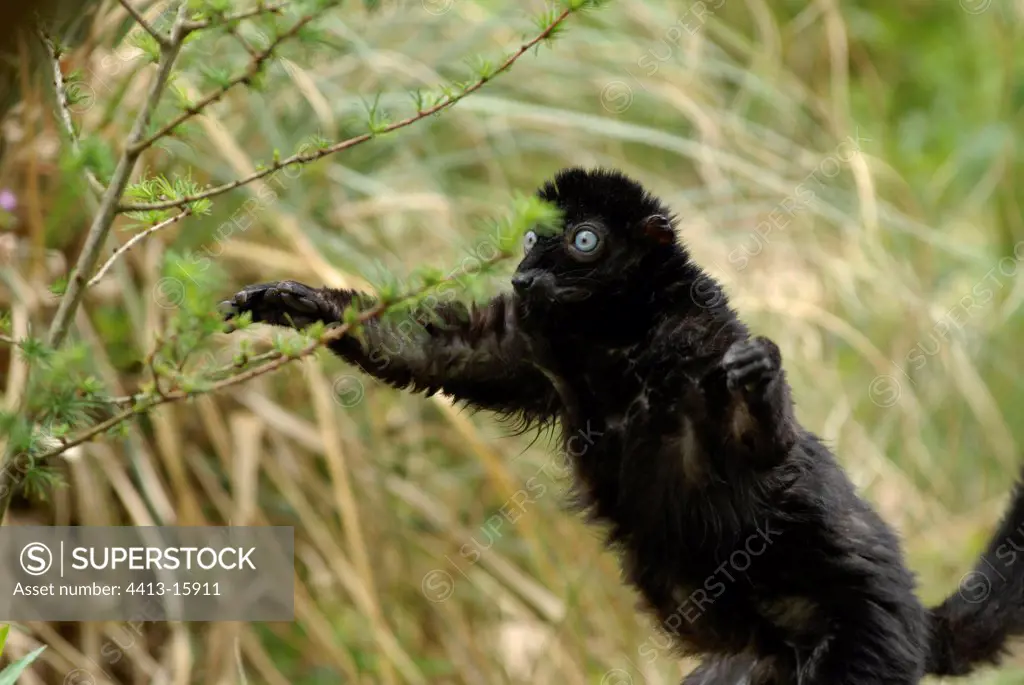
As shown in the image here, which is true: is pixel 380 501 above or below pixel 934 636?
above

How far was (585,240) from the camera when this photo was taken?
2.41m

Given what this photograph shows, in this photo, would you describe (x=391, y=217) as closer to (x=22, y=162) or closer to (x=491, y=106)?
(x=491, y=106)

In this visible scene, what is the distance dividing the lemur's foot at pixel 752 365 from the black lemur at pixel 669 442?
0.59 feet

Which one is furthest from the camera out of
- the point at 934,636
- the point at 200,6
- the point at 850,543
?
the point at 934,636

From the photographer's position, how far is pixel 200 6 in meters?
1.70

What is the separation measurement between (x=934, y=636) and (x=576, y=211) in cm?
126

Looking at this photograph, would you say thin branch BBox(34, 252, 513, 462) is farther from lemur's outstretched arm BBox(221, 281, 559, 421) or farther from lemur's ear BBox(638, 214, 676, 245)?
lemur's ear BBox(638, 214, 676, 245)

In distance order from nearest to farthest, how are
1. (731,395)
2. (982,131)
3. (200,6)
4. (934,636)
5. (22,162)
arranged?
(200,6)
(731,395)
(934,636)
(22,162)
(982,131)

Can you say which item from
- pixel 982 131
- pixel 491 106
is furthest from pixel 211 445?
pixel 982 131

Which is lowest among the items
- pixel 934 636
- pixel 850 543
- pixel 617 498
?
pixel 934 636
